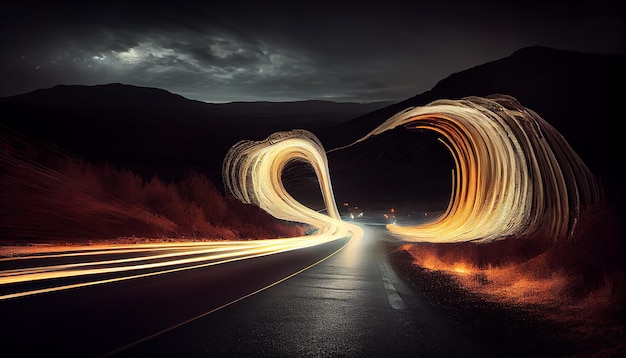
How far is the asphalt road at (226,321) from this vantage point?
7.23 metres

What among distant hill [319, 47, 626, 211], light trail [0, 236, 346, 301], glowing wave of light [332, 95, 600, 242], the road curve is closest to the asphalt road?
the road curve

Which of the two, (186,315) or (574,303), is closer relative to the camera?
(186,315)

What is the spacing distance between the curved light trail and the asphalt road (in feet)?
34.2

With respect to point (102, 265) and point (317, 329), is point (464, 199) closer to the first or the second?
point (102, 265)

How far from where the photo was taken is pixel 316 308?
1061 centimetres

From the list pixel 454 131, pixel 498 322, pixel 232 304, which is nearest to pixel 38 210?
pixel 232 304

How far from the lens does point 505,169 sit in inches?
1050

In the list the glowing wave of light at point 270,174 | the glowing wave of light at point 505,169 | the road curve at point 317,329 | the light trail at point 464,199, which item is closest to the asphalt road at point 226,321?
the road curve at point 317,329

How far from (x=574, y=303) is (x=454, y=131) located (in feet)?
76.5

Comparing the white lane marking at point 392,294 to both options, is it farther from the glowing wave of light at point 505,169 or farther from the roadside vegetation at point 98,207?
the roadside vegetation at point 98,207

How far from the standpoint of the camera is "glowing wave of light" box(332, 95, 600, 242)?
2148cm

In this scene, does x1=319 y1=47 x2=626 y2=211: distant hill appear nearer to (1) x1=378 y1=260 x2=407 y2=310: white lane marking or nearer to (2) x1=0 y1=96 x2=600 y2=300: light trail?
(2) x1=0 y1=96 x2=600 y2=300: light trail

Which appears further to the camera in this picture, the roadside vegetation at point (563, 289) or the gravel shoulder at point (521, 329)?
the roadside vegetation at point (563, 289)

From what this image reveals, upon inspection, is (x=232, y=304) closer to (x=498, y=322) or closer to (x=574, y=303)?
(x=498, y=322)
